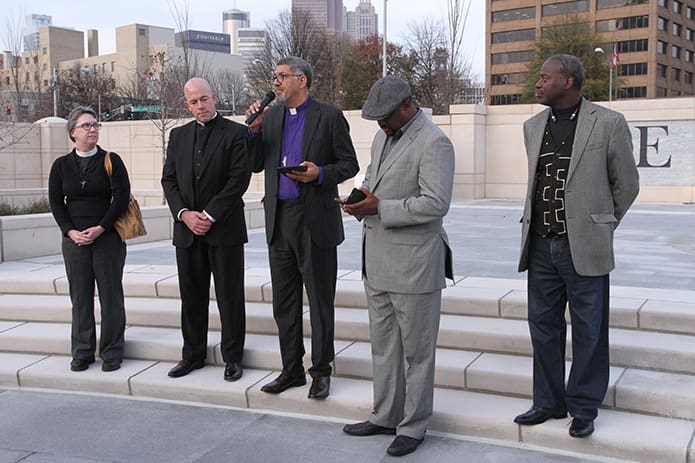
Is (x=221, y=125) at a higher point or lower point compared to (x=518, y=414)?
higher

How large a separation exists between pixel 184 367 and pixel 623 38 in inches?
3258

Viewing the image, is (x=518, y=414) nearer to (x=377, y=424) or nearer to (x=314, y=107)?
(x=377, y=424)

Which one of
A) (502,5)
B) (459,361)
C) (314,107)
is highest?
(502,5)

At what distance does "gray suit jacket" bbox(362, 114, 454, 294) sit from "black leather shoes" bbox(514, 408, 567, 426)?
37.4 inches

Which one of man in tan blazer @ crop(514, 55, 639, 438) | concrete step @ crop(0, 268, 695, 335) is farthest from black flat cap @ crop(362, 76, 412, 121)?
concrete step @ crop(0, 268, 695, 335)

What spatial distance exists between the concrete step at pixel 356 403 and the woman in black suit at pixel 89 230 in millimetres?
241

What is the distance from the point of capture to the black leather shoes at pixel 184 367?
559cm

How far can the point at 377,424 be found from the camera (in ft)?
14.8

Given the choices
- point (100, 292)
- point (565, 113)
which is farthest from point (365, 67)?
point (565, 113)

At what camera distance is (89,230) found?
5656 mm

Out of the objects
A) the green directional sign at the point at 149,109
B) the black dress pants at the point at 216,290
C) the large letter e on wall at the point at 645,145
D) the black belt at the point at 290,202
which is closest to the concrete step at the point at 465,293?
the black dress pants at the point at 216,290

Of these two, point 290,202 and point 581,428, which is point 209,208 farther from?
point 581,428

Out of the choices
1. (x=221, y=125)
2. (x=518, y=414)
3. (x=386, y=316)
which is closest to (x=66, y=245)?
(x=221, y=125)

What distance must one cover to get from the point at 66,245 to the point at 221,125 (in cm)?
164
